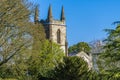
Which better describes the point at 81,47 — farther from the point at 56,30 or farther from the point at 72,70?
the point at 72,70

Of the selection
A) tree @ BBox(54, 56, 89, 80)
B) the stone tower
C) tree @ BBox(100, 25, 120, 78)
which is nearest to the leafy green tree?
tree @ BBox(54, 56, 89, 80)

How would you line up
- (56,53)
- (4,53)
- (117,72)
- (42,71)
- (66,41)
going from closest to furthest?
→ (117,72), (4,53), (42,71), (56,53), (66,41)

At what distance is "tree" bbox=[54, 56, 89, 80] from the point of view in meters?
52.8

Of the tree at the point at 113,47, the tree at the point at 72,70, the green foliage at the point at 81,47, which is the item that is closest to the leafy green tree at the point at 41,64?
the tree at the point at 72,70

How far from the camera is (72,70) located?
174 feet

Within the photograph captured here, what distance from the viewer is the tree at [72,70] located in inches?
2077

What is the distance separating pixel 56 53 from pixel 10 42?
4746cm

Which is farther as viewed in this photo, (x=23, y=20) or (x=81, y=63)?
(x=81, y=63)

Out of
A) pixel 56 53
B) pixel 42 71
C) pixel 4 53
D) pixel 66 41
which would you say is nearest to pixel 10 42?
pixel 4 53

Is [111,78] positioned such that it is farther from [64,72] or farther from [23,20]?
[64,72]

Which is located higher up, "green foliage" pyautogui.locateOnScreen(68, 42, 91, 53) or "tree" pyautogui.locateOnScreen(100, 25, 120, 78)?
"green foliage" pyautogui.locateOnScreen(68, 42, 91, 53)

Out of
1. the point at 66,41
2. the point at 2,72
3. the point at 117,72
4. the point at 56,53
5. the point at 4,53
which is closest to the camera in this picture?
the point at 117,72

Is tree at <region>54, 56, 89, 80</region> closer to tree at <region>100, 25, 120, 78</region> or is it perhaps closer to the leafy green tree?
the leafy green tree

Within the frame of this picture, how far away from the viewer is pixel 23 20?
152 feet
